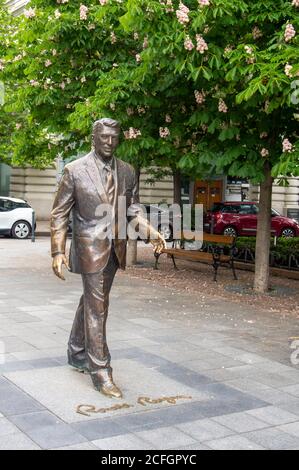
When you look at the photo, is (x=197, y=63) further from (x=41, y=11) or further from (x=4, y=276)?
(x=4, y=276)

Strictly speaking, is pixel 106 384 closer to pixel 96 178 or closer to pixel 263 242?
pixel 96 178

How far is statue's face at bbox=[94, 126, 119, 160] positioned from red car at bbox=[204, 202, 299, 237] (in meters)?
20.8

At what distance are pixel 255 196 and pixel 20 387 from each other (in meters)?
29.7

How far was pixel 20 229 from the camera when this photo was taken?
2348 cm

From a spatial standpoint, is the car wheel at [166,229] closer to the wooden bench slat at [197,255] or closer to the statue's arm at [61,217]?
the wooden bench slat at [197,255]

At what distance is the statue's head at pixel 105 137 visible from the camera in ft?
18.8

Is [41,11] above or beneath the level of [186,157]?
above

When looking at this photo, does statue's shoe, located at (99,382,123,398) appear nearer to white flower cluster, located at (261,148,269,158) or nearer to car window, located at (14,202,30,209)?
white flower cluster, located at (261,148,269,158)

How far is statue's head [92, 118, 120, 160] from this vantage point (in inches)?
226

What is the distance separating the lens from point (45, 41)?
13.0m

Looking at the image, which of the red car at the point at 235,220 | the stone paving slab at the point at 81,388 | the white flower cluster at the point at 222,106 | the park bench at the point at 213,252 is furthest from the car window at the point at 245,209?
the stone paving slab at the point at 81,388

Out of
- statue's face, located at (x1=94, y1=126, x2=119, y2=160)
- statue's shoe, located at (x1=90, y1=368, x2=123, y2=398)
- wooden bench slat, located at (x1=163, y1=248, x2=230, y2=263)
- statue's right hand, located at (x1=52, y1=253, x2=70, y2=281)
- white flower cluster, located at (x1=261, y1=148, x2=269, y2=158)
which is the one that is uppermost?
white flower cluster, located at (x1=261, y1=148, x2=269, y2=158)

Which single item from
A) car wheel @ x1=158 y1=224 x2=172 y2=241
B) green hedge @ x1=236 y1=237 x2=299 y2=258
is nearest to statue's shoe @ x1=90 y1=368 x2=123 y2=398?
green hedge @ x1=236 y1=237 x2=299 y2=258
